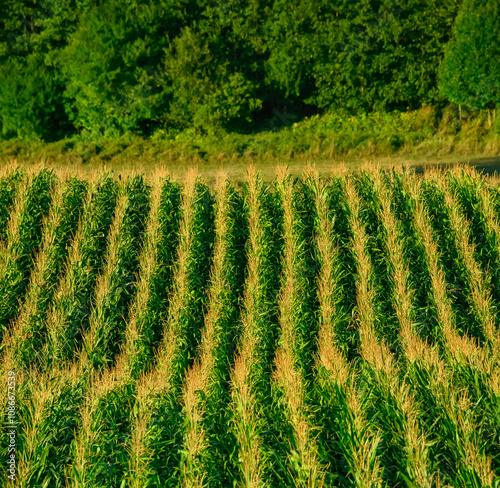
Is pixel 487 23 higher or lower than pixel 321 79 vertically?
higher

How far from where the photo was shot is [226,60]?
29.5 m

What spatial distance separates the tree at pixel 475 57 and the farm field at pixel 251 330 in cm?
A: 1254

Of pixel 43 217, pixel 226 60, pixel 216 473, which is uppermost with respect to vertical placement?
pixel 216 473

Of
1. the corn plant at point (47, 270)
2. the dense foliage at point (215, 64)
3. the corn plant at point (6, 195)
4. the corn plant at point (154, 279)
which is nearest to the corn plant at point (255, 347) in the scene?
the corn plant at point (154, 279)

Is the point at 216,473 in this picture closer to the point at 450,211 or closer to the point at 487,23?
the point at 450,211

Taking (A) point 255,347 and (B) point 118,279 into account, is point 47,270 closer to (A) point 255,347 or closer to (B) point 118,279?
(B) point 118,279

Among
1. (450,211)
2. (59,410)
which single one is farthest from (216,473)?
(450,211)

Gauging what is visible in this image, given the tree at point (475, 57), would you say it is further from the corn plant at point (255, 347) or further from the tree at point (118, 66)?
the corn plant at point (255, 347)

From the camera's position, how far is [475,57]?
2589cm

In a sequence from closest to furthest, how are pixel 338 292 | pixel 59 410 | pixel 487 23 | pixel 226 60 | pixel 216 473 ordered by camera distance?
pixel 216 473 → pixel 59 410 → pixel 338 292 → pixel 487 23 → pixel 226 60

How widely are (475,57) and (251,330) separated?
21.2m

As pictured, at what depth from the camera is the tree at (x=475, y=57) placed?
1003 inches

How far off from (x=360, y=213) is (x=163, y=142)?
1474 cm

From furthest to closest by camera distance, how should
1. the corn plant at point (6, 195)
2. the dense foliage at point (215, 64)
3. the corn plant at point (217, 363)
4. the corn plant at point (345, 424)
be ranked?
the dense foliage at point (215, 64) → the corn plant at point (6, 195) → the corn plant at point (217, 363) → the corn plant at point (345, 424)
